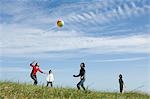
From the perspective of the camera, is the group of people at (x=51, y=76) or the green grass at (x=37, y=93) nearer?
the green grass at (x=37, y=93)

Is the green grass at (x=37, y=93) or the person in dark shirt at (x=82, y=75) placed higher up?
the person in dark shirt at (x=82, y=75)

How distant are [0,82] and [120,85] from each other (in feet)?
45.8

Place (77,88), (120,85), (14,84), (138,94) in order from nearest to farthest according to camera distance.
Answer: (14,84)
(77,88)
(138,94)
(120,85)

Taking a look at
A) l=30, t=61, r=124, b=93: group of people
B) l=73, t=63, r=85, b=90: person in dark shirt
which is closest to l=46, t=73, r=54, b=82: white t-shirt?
l=30, t=61, r=124, b=93: group of people

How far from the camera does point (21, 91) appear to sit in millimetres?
22438

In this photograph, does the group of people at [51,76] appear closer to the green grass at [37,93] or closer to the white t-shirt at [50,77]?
the white t-shirt at [50,77]

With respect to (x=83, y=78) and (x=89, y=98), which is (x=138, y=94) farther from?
(x=89, y=98)

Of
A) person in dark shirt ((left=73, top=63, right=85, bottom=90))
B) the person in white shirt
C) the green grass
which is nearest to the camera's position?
the green grass

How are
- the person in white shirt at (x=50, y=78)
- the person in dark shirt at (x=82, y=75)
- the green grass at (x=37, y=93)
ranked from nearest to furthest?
the green grass at (x=37, y=93) → the person in dark shirt at (x=82, y=75) → the person in white shirt at (x=50, y=78)

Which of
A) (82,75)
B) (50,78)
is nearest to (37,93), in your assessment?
(82,75)

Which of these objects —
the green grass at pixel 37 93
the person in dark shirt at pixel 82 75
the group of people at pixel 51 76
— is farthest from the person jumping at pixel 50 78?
the green grass at pixel 37 93

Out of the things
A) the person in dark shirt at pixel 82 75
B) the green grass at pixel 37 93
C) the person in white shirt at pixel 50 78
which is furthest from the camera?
the person in white shirt at pixel 50 78

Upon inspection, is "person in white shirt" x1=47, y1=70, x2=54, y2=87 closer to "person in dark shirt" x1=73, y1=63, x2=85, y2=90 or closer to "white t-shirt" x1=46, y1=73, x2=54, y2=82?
"white t-shirt" x1=46, y1=73, x2=54, y2=82

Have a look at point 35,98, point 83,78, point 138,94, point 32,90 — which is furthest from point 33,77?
point 35,98
